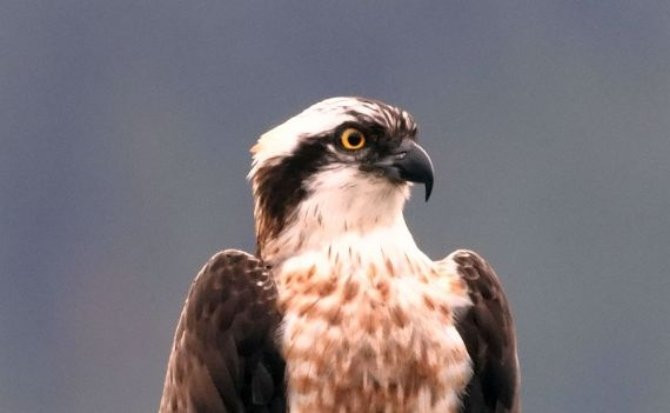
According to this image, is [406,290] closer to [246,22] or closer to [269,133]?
[269,133]

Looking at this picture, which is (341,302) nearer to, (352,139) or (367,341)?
(367,341)

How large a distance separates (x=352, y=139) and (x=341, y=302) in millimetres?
847

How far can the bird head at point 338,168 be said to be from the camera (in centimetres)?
1432

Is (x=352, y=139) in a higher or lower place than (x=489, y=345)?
higher

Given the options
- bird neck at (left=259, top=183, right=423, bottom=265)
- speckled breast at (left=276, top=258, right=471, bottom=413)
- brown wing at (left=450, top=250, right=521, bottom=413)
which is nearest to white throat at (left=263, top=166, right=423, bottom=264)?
bird neck at (left=259, top=183, right=423, bottom=265)

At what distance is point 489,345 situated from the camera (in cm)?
1438

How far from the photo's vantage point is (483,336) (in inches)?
566

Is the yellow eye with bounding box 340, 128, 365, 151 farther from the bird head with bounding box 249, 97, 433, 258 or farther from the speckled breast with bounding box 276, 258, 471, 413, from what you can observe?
the speckled breast with bounding box 276, 258, 471, 413

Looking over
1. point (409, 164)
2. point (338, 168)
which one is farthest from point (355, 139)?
point (409, 164)

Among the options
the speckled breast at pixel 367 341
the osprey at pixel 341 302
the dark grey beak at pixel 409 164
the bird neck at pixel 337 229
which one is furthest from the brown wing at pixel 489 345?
the dark grey beak at pixel 409 164

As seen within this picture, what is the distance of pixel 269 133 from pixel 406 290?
3.63ft

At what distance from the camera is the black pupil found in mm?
14359

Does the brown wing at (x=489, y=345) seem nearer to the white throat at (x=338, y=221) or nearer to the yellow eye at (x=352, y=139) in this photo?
the white throat at (x=338, y=221)

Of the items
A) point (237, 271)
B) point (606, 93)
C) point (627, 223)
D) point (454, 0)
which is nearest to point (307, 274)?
point (237, 271)
